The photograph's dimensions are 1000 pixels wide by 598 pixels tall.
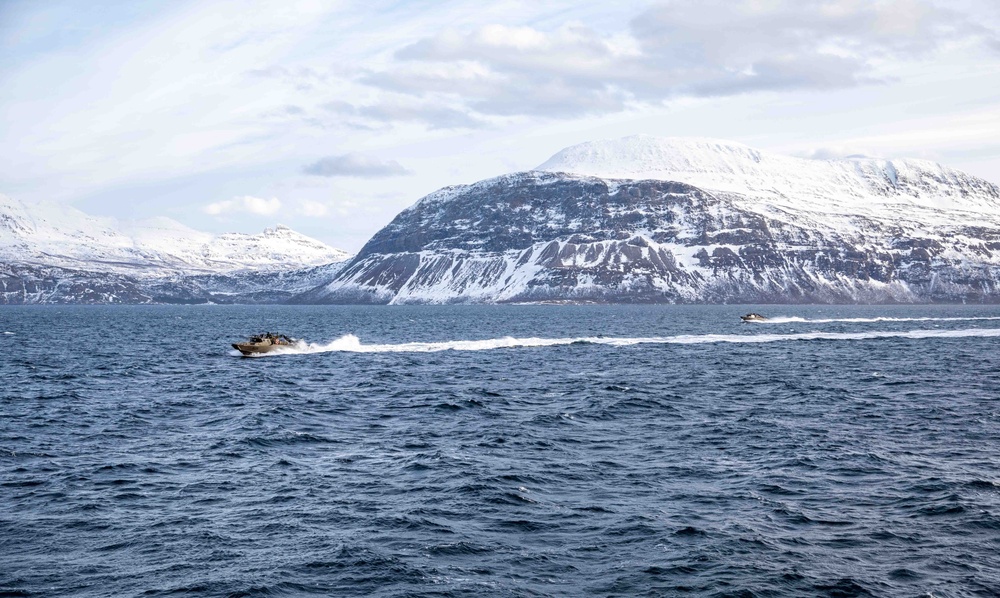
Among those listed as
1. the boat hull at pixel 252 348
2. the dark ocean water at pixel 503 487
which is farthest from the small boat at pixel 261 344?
the dark ocean water at pixel 503 487

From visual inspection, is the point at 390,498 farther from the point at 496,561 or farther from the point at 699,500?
the point at 699,500

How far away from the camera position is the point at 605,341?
481ft

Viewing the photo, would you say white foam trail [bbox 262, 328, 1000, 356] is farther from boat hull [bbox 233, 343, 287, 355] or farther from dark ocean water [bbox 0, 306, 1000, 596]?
dark ocean water [bbox 0, 306, 1000, 596]

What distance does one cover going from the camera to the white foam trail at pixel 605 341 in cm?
13100

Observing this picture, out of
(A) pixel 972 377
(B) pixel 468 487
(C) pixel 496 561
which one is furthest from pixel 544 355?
(C) pixel 496 561

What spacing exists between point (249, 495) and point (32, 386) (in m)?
52.4

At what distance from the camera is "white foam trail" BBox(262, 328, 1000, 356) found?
430 feet

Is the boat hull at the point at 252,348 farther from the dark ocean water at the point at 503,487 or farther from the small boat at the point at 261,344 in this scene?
the dark ocean water at the point at 503,487

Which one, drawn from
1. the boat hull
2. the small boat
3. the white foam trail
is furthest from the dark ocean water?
the white foam trail

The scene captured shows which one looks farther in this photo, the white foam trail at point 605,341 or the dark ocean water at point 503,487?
the white foam trail at point 605,341

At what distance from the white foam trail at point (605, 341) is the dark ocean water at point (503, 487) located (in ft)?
143

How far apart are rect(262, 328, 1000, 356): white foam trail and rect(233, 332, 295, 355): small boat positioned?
2.95ft

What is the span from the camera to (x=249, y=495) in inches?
1625

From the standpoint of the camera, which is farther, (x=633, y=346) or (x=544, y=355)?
(x=633, y=346)
